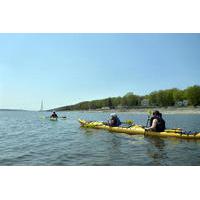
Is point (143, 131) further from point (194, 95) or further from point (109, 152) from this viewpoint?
point (194, 95)

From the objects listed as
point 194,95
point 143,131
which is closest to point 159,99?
point 194,95

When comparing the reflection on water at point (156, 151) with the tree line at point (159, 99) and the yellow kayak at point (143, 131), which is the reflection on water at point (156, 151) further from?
the tree line at point (159, 99)

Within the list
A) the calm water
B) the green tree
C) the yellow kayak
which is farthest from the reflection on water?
the green tree

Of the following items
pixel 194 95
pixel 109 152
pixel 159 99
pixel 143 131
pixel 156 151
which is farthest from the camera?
pixel 159 99

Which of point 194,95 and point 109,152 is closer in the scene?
point 109,152

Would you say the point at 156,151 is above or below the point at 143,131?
below

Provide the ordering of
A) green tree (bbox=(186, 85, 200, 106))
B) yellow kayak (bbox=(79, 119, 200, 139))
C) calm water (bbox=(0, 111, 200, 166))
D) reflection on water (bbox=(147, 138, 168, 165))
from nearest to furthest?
calm water (bbox=(0, 111, 200, 166)), reflection on water (bbox=(147, 138, 168, 165)), yellow kayak (bbox=(79, 119, 200, 139)), green tree (bbox=(186, 85, 200, 106))

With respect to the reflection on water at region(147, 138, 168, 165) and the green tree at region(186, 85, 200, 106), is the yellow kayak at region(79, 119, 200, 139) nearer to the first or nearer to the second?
the reflection on water at region(147, 138, 168, 165)

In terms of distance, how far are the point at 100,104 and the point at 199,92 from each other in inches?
991

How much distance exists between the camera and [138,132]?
52.2ft

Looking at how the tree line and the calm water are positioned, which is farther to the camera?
the tree line
